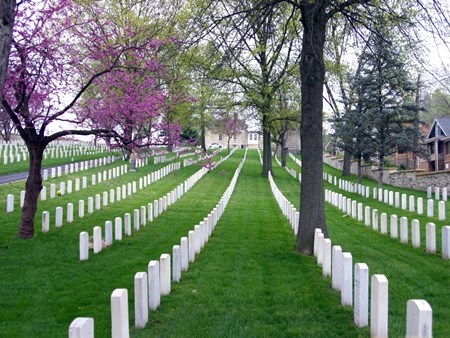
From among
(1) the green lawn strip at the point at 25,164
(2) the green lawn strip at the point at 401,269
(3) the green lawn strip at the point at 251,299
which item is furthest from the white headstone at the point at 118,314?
(1) the green lawn strip at the point at 25,164

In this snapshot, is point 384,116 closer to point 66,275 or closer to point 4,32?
point 66,275

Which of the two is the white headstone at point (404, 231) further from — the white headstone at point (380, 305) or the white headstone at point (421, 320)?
the white headstone at point (421, 320)

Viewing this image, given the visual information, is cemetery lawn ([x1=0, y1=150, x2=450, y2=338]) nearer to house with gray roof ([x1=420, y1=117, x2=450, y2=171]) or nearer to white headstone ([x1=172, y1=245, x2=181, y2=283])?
white headstone ([x1=172, y1=245, x2=181, y2=283])

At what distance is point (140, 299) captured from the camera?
560 cm

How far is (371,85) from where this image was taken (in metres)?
25.9

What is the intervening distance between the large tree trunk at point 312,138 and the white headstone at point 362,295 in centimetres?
496

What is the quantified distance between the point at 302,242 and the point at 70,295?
538 cm

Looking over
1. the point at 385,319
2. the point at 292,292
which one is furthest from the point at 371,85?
the point at 385,319

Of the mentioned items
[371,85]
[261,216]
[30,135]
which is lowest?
[261,216]

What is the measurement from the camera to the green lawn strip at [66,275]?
6195 mm

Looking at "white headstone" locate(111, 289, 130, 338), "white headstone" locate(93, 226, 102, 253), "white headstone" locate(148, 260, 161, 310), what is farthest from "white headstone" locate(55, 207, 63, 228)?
"white headstone" locate(111, 289, 130, 338)

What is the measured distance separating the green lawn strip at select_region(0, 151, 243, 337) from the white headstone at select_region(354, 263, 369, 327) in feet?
9.47

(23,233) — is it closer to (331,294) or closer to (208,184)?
(331,294)

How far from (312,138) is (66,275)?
610 cm
